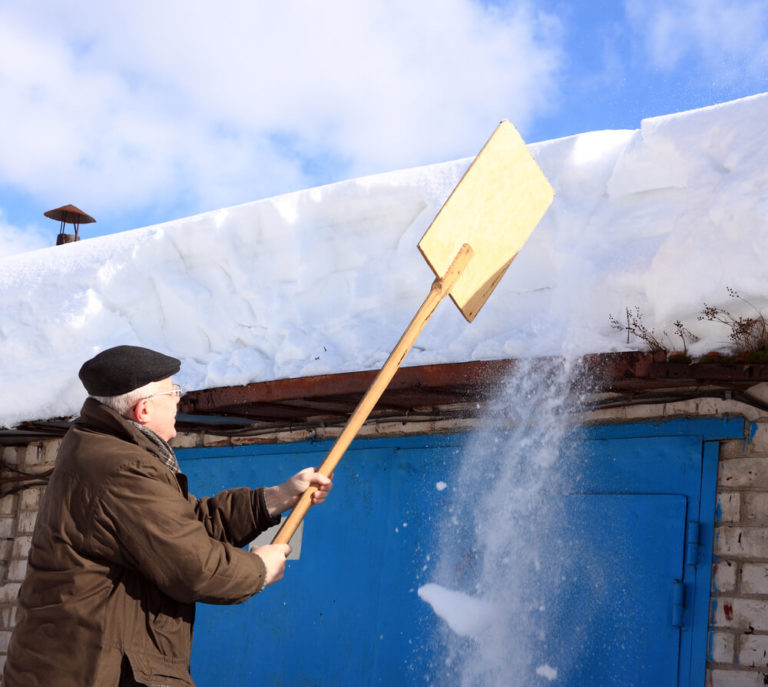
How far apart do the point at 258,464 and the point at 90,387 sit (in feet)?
11.4

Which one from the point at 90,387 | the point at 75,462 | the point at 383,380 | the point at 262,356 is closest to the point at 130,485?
the point at 75,462

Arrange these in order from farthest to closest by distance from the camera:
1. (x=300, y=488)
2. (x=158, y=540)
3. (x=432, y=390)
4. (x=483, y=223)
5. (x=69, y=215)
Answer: (x=69, y=215), (x=432, y=390), (x=483, y=223), (x=300, y=488), (x=158, y=540)

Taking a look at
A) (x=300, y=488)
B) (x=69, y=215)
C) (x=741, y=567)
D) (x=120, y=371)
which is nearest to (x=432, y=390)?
(x=741, y=567)

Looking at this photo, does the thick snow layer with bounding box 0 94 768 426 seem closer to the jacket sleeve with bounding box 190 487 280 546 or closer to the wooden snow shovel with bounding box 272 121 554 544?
the wooden snow shovel with bounding box 272 121 554 544

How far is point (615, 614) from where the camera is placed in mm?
4223

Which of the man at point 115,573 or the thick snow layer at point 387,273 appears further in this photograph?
the thick snow layer at point 387,273

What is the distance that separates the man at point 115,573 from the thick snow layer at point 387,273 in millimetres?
2288

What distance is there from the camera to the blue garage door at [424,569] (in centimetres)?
414

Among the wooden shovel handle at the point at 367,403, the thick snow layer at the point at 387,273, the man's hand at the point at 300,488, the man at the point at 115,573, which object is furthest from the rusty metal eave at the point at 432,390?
the man at the point at 115,573

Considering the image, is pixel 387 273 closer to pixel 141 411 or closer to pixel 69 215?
pixel 141 411

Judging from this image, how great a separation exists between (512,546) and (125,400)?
263 centimetres

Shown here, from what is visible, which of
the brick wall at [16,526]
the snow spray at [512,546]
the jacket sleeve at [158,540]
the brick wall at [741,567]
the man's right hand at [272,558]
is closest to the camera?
the jacket sleeve at [158,540]

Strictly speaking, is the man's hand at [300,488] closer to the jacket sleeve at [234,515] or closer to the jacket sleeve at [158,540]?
the jacket sleeve at [234,515]

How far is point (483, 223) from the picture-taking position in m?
3.48
